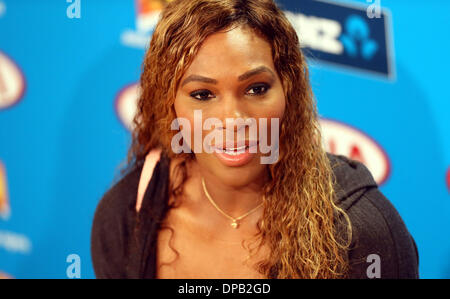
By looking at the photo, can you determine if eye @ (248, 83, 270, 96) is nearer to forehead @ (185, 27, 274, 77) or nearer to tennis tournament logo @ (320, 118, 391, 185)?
forehead @ (185, 27, 274, 77)

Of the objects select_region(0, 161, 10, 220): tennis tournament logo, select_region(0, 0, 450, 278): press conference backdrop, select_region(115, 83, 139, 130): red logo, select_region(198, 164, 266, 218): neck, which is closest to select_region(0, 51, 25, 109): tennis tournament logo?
select_region(0, 0, 450, 278): press conference backdrop

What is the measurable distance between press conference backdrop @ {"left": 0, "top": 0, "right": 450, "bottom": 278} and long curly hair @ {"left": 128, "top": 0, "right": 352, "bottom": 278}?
0.31 m

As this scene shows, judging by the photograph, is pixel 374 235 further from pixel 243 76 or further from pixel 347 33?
pixel 347 33

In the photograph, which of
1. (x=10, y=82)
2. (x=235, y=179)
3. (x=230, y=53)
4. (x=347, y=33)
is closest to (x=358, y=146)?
(x=347, y=33)

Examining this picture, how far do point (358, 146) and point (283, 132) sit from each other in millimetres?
581

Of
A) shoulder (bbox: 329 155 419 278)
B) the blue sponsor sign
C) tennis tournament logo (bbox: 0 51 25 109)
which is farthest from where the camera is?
tennis tournament logo (bbox: 0 51 25 109)

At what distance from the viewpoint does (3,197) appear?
1895 mm

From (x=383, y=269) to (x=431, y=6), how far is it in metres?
0.79

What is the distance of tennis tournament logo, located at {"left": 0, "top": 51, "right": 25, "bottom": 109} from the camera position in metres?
1.79

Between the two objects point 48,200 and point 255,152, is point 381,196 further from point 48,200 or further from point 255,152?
point 48,200

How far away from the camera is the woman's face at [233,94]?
35.1 inches

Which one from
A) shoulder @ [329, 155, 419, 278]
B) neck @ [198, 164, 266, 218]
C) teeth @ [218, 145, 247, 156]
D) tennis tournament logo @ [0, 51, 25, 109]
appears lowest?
shoulder @ [329, 155, 419, 278]

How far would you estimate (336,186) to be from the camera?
105cm

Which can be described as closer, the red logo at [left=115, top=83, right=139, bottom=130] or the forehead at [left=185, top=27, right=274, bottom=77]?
the forehead at [left=185, top=27, right=274, bottom=77]
